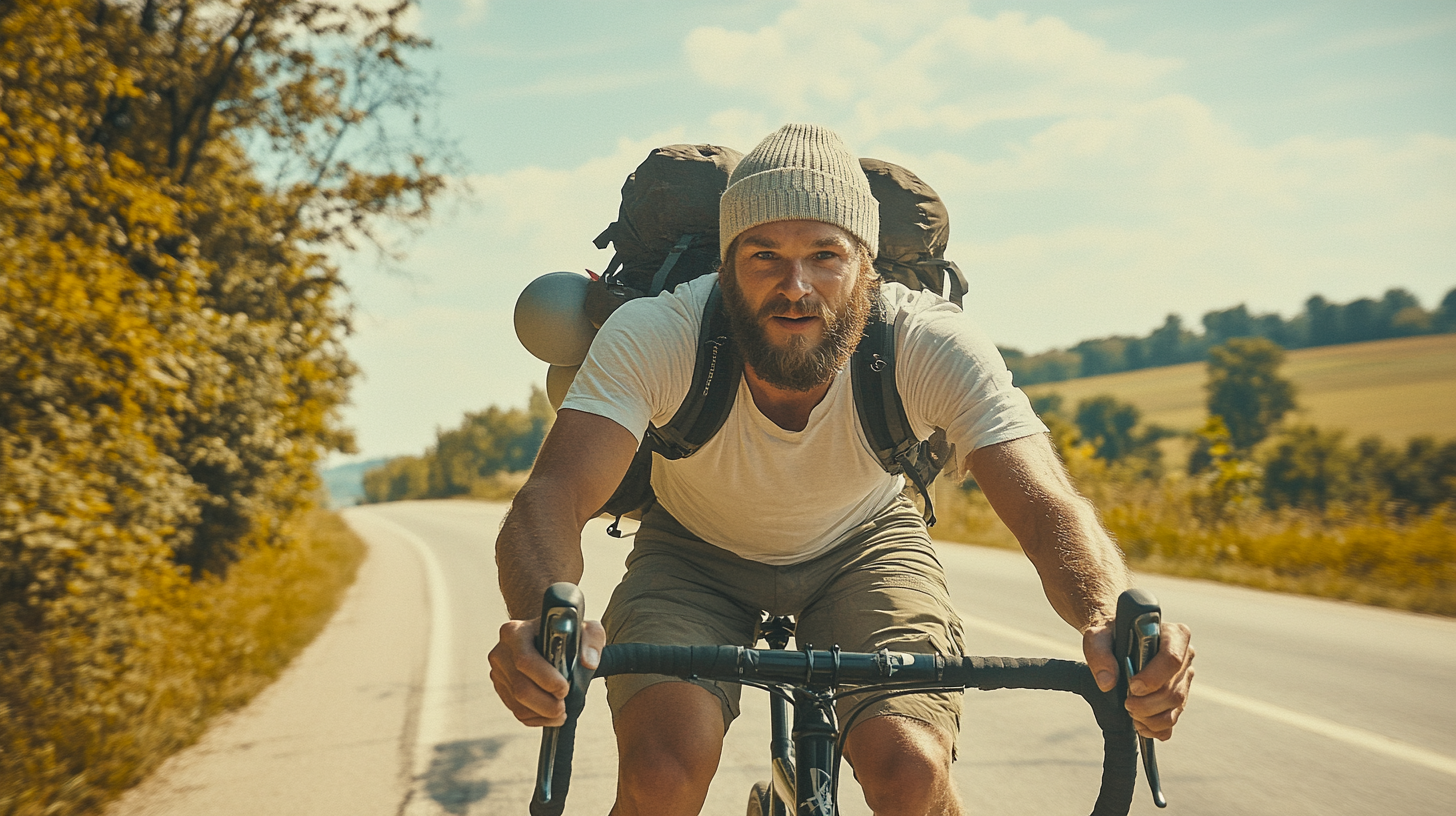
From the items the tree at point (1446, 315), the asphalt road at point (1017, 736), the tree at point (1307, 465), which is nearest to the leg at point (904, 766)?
the asphalt road at point (1017, 736)

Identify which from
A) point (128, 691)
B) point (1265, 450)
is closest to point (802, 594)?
point (128, 691)

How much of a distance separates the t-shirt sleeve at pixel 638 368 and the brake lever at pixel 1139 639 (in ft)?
3.81

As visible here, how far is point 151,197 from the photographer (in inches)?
289

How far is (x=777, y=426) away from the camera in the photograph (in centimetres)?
251

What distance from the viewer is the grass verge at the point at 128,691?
3.91 meters

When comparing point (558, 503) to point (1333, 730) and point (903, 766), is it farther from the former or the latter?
point (1333, 730)

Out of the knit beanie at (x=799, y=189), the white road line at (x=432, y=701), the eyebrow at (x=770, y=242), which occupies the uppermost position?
the knit beanie at (x=799, y=189)

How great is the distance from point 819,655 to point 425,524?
84.5 ft

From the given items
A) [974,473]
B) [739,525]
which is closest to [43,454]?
[739,525]

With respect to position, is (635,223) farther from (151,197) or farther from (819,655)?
(151,197)

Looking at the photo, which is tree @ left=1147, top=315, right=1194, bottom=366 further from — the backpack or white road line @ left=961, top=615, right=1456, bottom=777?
the backpack

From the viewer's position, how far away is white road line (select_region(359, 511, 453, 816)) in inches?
163

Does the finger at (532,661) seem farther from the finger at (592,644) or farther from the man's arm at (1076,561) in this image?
the man's arm at (1076,561)

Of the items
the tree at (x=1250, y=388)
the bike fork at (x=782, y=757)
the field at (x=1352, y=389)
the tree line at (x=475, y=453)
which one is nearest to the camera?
the bike fork at (x=782, y=757)
